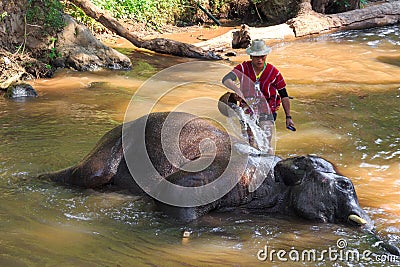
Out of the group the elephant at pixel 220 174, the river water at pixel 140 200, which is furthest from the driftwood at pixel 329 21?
the elephant at pixel 220 174

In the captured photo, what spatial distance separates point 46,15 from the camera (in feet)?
32.3

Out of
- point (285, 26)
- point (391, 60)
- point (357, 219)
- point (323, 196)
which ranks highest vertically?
point (285, 26)

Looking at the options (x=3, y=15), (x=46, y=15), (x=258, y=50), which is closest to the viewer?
(x=258, y=50)

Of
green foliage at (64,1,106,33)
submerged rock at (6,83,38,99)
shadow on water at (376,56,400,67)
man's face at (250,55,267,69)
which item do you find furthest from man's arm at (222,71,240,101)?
green foliage at (64,1,106,33)

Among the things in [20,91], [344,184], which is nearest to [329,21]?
[20,91]

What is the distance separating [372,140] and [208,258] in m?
3.54

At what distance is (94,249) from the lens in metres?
3.76

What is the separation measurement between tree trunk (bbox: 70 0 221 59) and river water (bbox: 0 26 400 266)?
37.4 inches

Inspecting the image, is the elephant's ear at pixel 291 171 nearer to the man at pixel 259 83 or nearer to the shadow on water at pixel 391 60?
the man at pixel 259 83

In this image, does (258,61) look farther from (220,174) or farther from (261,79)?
(220,174)

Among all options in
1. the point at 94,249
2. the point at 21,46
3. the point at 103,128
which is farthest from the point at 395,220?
the point at 21,46

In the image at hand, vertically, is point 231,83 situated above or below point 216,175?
above

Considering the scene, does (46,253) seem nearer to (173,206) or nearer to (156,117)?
(173,206)

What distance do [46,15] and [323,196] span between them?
738 cm
